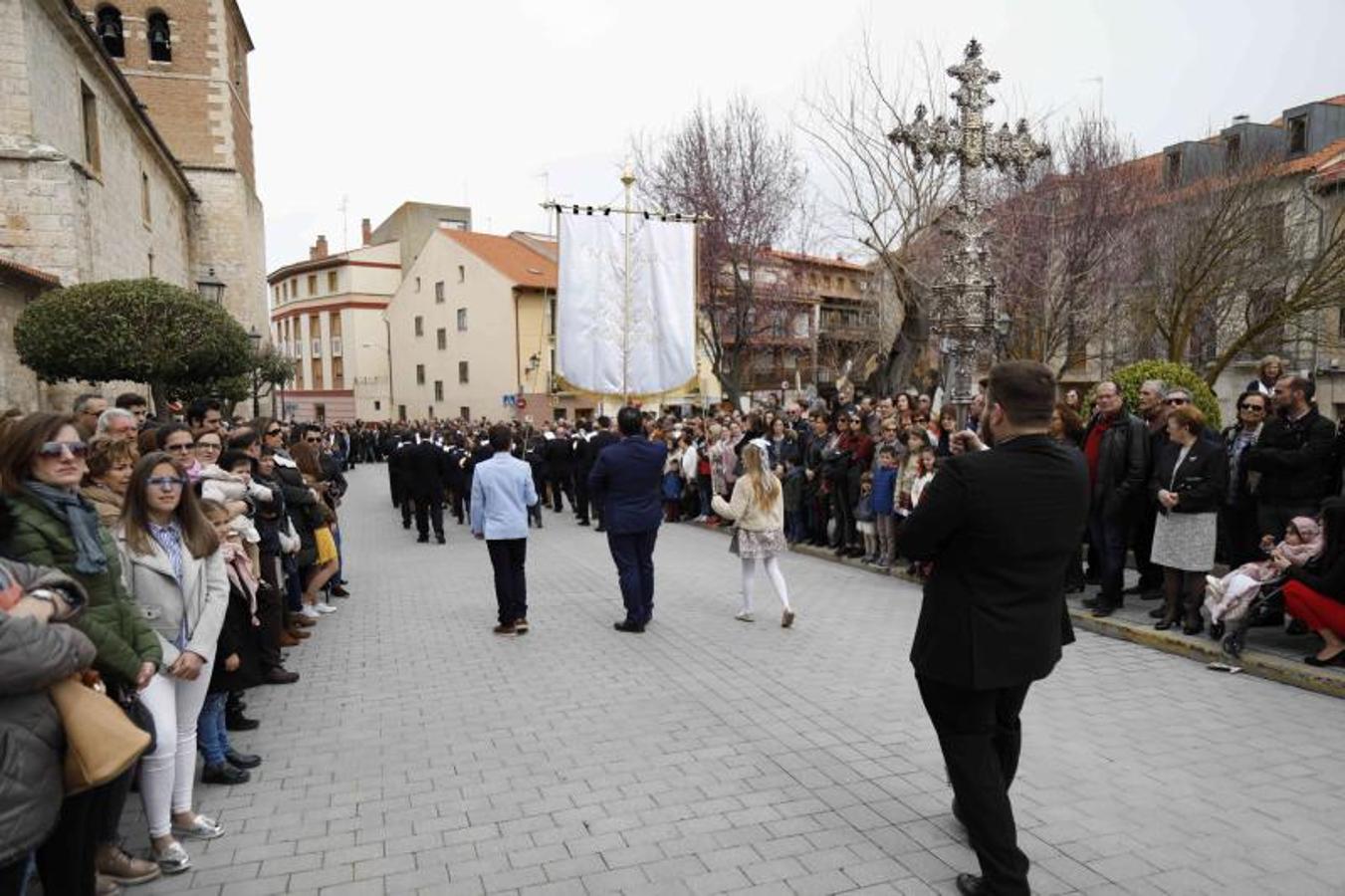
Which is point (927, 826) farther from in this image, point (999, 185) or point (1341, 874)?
point (999, 185)

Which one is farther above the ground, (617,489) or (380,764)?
(617,489)

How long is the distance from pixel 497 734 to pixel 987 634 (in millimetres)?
3278

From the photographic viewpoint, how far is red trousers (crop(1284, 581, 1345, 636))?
18.3ft

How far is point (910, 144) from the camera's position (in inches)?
493

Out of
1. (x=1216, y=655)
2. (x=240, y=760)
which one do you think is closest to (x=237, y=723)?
(x=240, y=760)

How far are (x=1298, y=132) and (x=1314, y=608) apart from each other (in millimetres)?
29932

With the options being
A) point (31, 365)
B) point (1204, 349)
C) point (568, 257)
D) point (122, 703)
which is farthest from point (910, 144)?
point (1204, 349)

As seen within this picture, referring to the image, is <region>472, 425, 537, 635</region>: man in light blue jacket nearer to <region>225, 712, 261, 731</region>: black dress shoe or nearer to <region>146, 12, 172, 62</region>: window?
<region>225, 712, 261, 731</region>: black dress shoe

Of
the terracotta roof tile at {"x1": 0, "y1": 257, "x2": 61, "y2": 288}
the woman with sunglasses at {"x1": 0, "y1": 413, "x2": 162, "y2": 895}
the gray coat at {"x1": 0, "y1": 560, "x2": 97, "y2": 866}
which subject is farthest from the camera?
the terracotta roof tile at {"x1": 0, "y1": 257, "x2": 61, "y2": 288}

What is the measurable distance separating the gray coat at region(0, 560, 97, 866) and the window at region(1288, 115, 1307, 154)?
114ft

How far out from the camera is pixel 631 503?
7602 millimetres

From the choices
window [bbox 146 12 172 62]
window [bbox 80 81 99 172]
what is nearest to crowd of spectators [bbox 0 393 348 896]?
window [bbox 80 81 99 172]

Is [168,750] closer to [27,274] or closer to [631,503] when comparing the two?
[631,503]

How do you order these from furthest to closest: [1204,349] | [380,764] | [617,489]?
[1204,349] → [617,489] → [380,764]
